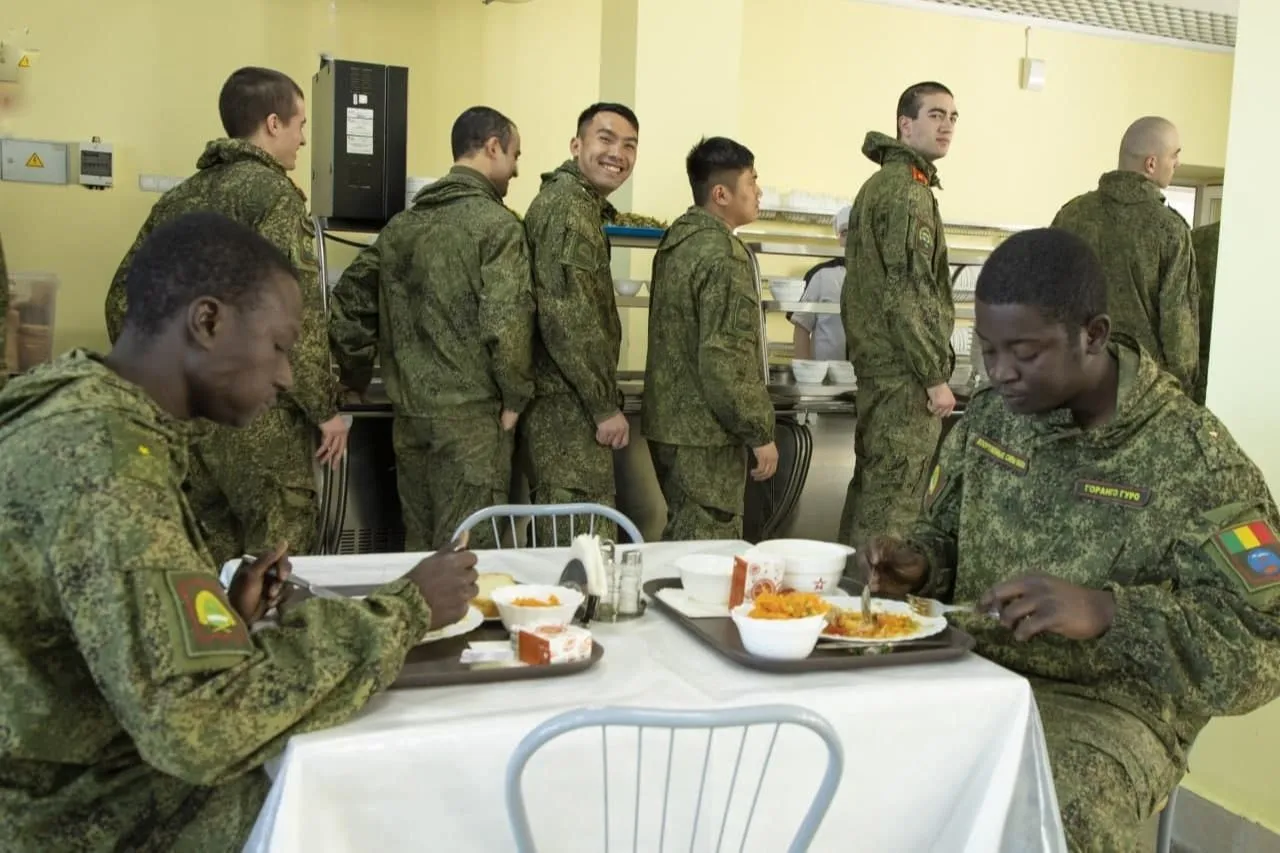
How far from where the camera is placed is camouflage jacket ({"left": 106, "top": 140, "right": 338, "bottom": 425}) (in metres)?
3.00

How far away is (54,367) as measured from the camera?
1.30 m

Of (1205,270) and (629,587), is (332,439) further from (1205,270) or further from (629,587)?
(1205,270)

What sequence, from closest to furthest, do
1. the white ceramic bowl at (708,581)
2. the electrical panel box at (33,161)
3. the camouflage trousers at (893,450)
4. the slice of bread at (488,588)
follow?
the slice of bread at (488,588), the white ceramic bowl at (708,581), the camouflage trousers at (893,450), the electrical panel box at (33,161)

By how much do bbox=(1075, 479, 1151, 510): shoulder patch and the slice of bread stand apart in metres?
0.89

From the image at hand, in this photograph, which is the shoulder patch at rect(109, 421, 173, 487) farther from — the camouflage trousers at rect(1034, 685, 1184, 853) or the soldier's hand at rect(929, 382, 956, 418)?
the soldier's hand at rect(929, 382, 956, 418)

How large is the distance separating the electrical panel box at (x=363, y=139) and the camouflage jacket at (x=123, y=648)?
9.13 ft

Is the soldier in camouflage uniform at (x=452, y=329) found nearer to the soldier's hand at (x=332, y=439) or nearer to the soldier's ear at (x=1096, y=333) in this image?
the soldier's hand at (x=332, y=439)

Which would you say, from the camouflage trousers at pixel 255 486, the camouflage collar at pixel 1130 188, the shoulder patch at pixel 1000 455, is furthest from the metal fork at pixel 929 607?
the camouflage collar at pixel 1130 188

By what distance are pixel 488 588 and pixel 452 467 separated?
1.65m

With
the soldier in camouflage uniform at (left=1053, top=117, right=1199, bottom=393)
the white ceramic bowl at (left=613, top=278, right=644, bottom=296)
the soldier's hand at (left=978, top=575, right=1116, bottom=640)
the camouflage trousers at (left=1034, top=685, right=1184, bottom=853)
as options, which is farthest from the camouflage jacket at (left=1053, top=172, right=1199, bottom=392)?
the soldier's hand at (left=978, top=575, right=1116, bottom=640)

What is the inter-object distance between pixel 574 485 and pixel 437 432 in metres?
0.42

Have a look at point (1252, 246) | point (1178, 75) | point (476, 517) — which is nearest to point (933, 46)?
point (1178, 75)

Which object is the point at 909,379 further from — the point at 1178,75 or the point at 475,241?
the point at 1178,75

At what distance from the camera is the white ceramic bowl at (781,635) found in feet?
4.91
